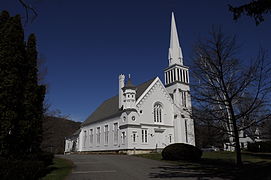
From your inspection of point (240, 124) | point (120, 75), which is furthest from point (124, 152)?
point (240, 124)

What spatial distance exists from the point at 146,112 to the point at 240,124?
927 inches

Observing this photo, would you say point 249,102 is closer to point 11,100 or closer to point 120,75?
point 11,100

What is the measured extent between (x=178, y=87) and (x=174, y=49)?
7700 millimetres

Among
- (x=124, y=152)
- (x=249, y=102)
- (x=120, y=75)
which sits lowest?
(x=124, y=152)

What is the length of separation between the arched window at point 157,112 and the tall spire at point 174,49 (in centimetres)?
935

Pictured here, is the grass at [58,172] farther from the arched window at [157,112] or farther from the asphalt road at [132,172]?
the arched window at [157,112]

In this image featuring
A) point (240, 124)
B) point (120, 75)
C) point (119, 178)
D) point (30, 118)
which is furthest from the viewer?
point (120, 75)

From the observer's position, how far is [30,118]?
13.4 m

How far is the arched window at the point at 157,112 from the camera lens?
1588 inches

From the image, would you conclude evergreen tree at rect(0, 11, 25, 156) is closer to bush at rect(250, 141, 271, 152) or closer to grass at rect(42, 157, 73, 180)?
grass at rect(42, 157, 73, 180)

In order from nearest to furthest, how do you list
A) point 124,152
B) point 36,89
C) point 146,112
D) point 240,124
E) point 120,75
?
point 36,89 → point 240,124 → point 124,152 → point 146,112 → point 120,75

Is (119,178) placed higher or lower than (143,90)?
lower

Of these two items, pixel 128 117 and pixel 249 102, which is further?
pixel 128 117

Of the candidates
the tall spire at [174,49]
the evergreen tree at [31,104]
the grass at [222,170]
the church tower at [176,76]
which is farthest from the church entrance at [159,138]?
the evergreen tree at [31,104]
